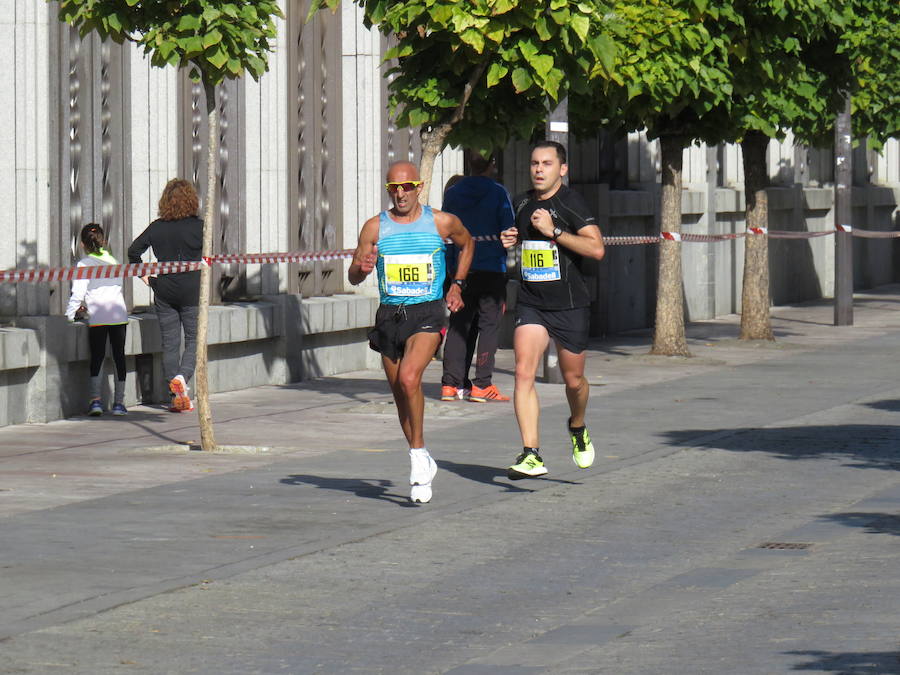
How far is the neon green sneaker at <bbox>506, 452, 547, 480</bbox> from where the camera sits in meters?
10.5

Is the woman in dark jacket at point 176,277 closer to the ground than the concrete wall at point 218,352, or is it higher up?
higher up

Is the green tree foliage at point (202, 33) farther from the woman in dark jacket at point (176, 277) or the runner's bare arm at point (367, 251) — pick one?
the woman in dark jacket at point (176, 277)

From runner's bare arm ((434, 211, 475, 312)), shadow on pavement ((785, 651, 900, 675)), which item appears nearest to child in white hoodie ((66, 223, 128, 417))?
runner's bare arm ((434, 211, 475, 312))

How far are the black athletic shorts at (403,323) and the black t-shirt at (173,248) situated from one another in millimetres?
4953

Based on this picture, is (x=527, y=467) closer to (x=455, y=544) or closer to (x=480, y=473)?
(x=480, y=473)

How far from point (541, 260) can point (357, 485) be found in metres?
1.56

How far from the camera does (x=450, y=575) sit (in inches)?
316

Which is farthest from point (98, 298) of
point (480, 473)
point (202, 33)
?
point (480, 473)

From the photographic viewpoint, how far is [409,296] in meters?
9.98

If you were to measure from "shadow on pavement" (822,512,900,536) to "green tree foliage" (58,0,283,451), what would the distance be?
4.18 metres

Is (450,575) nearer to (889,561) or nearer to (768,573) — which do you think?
(768,573)

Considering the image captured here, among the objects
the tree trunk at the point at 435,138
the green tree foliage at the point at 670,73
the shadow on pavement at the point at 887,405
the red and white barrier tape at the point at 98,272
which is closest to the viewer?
the red and white barrier tape at the point at 98,272

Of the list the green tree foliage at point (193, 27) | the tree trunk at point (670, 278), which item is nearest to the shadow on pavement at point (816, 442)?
the green tree foliage at point (193, 27)

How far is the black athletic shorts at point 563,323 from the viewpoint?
1077 centimetres
